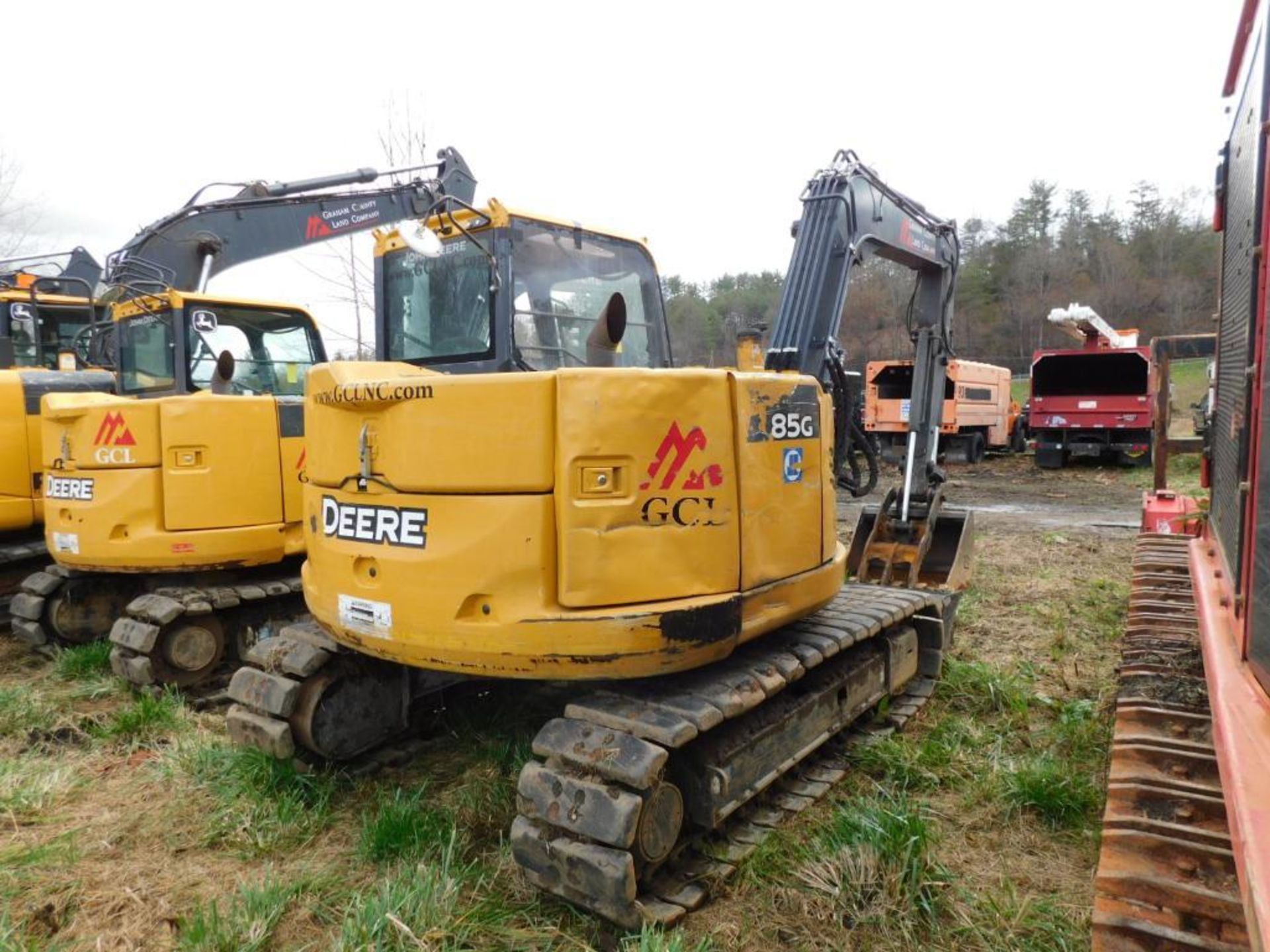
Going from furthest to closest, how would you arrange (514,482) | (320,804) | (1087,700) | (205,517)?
(205,517)
(1087,700)
(320,804)
(514,482)

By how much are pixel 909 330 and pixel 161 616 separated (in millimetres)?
5376

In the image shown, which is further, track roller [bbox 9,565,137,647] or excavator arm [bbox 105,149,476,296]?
excavator arm [bbox 105,149,476,296]

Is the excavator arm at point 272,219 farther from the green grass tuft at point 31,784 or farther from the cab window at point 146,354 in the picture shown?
the green grass tuft at point 31,784

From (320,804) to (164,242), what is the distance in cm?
676

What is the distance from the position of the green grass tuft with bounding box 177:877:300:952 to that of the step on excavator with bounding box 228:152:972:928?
2.48 ft

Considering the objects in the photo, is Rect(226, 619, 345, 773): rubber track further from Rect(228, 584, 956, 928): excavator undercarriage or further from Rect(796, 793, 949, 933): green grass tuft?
Rect(796, 793, 949, 933): green grass tuft

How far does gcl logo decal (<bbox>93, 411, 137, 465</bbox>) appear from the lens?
5227 millimetres

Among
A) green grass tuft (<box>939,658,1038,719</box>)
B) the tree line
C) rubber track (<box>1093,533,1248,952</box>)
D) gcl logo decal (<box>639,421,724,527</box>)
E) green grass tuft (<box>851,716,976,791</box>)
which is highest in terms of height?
the tree line

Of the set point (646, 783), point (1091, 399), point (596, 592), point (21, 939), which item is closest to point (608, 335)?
point (596, 592)

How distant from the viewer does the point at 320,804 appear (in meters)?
3.60

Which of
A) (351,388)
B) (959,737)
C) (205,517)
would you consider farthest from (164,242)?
(959,737)

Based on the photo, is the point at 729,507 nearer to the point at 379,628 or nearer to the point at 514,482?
the point at 514,482

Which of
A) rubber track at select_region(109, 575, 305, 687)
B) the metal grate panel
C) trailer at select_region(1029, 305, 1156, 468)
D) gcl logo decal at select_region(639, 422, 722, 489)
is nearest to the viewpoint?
the metal grate panel

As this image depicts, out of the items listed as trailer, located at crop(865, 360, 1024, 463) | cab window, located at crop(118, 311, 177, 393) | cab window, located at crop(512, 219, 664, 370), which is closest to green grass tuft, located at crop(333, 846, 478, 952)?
cab window, located at crop(512, 219, 664, 370)
